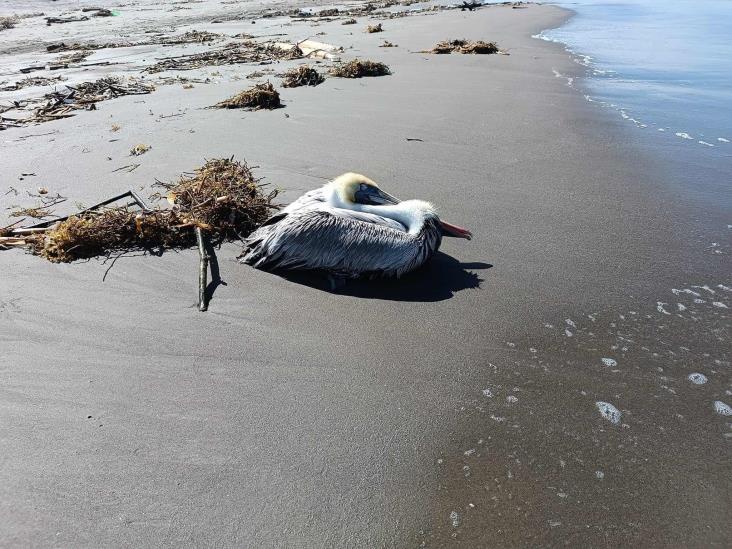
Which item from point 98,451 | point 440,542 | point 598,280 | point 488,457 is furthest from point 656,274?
point 98,451

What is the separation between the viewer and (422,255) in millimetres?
3463

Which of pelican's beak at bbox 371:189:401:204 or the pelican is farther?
pelican's beak at bbox 371:189:401:204

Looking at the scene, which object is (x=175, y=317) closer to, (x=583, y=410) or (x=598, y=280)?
(x=583, y=410)

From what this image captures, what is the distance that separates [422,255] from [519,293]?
2.20 feet

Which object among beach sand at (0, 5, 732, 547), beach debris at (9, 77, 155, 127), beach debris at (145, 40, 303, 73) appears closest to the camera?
beach sand at (0, 5, 732, 547)

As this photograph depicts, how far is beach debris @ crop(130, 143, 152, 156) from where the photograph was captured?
17.9ft

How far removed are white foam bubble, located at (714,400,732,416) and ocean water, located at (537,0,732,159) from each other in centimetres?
366

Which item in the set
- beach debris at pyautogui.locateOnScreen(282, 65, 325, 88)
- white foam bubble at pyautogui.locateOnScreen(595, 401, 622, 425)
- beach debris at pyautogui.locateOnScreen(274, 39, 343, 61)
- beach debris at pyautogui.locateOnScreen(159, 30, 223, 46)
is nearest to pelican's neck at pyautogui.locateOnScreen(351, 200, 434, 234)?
white foam bubble at pyautogui.locateOnScreen(595, 401, 622, 425)

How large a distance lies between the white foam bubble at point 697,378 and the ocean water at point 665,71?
3.49m

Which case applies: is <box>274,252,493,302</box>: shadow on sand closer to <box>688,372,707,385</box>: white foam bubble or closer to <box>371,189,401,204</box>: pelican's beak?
<box>371,189,401,204</box>: pelican's beak

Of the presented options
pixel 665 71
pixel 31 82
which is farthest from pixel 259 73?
pixel 665 71

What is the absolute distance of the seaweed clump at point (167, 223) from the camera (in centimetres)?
366

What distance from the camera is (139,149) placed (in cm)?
549

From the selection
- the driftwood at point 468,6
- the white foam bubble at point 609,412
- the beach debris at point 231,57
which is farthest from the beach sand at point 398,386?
the driftwood at point 468,6
